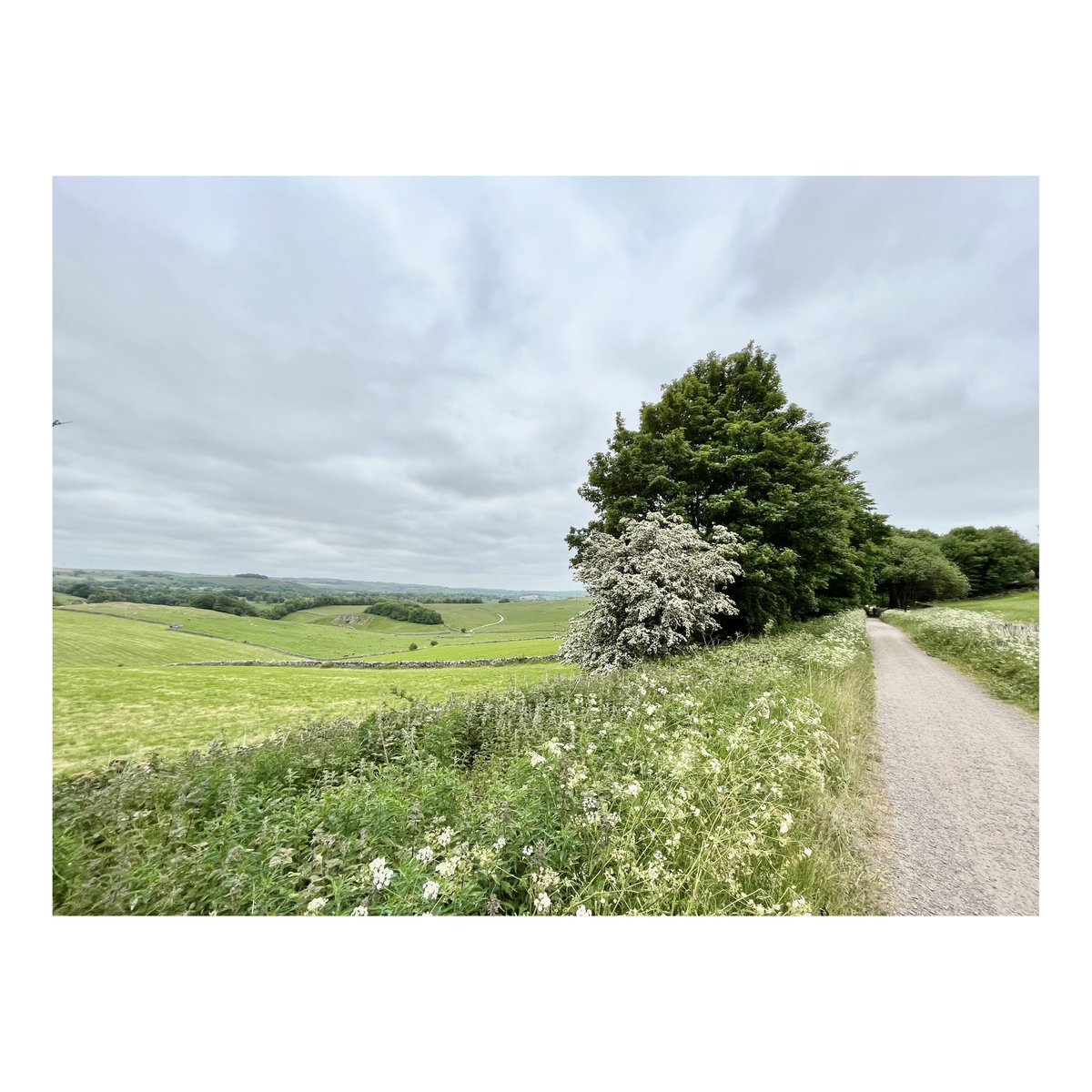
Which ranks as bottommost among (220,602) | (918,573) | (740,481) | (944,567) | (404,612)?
(404,612)

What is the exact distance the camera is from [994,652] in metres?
9.03

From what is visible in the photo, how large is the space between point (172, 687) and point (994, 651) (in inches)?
634

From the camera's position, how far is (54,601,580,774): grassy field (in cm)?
413

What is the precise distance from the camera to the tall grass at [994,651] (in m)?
7.33

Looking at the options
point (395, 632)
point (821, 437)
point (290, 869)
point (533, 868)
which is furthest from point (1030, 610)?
point (395, 632)

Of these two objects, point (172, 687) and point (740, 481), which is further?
point (740, 481)

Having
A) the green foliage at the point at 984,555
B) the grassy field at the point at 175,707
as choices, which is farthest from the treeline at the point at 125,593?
the green foliage at the point at 984,555

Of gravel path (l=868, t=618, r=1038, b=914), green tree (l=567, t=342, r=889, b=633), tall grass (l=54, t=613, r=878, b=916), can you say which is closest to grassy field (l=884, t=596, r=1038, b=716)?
gravel path (l=868, t=618, r=1038, b=914)

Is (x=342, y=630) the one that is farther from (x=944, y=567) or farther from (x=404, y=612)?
(x=944, y=567)

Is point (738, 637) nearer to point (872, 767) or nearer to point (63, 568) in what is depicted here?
point (872, 767)

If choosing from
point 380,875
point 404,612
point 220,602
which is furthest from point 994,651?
point 404,612

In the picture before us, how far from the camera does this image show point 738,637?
10.8 metres

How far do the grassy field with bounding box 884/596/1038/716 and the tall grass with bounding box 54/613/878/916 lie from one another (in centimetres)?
585
